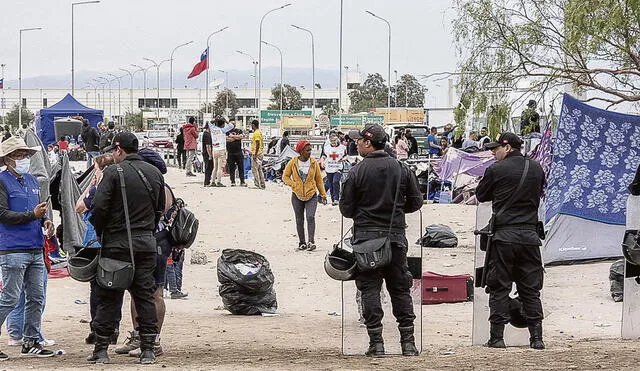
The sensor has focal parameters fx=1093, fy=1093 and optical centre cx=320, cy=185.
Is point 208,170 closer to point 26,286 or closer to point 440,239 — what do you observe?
point 440,239

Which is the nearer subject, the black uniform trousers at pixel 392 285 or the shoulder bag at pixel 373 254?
the shoulder bag at pixel 373 254

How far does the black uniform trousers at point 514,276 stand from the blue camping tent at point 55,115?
3147cm

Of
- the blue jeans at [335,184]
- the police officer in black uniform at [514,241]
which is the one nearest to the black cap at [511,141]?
the police officer in black uniform at [514,241]

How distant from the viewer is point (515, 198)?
30.6 feet

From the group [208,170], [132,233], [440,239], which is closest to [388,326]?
[132,233]

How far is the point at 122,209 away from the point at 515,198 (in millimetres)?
3320

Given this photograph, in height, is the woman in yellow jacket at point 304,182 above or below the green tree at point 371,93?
below

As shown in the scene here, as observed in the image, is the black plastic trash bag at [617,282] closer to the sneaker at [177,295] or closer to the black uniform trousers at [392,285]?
the black uniform trousers at [392,285]

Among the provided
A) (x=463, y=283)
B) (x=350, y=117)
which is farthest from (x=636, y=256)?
(x=350, y=117)

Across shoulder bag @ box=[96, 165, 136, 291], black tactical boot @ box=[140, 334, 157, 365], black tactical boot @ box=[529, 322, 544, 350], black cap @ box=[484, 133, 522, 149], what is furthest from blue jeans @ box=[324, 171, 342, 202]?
shoulder bag @ box=[96, 165, 136, 291]

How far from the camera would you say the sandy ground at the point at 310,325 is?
8.63m

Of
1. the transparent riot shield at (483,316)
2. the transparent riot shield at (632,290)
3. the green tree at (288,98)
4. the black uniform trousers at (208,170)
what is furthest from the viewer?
the green tree at (288,98)

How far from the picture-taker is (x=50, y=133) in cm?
4034

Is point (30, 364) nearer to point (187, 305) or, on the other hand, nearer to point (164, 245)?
point (164, 245)
